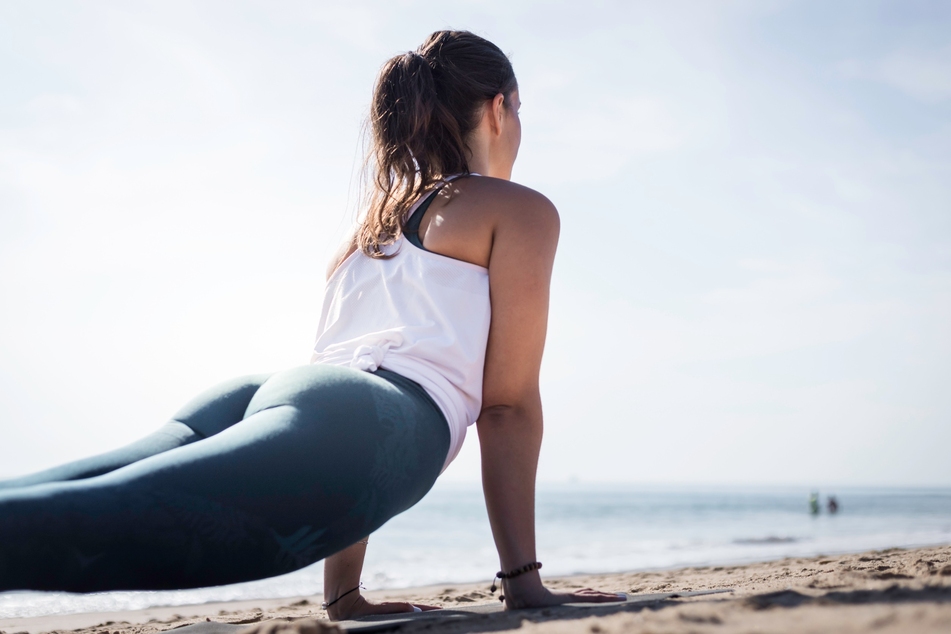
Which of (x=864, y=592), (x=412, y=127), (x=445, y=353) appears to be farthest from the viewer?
(x=412, y=127)

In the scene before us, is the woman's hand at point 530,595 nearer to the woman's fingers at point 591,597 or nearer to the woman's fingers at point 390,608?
the woman's fingers at point 591,597

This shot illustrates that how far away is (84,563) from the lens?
4.07 ft

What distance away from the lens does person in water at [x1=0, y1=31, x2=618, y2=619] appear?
4.22ft

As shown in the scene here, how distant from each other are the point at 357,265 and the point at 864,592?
151cm

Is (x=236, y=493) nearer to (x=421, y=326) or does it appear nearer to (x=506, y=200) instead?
(x=421, y=326)

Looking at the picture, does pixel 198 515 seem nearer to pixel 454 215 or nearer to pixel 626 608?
pixel 454 215

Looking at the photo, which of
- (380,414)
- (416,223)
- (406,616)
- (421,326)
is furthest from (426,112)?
(406,616)

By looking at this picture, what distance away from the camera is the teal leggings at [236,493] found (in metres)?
1.22

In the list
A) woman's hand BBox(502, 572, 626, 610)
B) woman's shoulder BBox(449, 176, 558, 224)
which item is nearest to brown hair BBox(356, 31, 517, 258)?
woman's shoulder BBox(449, 176, 558, 224)

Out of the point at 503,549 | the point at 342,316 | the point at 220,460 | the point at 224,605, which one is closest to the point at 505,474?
the point at 503,549

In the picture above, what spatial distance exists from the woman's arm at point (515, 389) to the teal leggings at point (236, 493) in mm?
303

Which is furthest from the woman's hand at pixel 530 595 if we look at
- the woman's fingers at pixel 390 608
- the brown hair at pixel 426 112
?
the brown hair at pixel 426 112

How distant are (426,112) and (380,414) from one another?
3.35ft

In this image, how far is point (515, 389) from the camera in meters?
1.96
